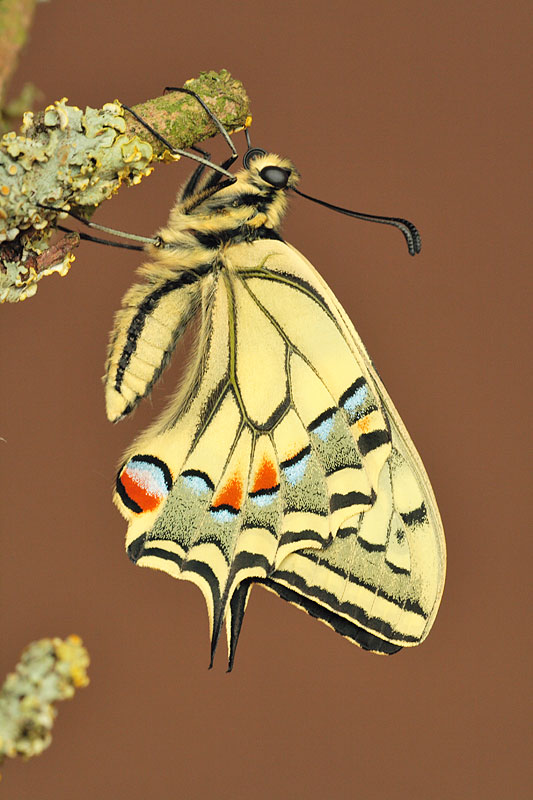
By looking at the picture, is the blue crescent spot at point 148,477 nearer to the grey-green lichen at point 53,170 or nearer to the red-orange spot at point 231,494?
the red-orange spot at point 231,494

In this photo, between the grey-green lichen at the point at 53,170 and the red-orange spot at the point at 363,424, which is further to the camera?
the red-orange spot at the point at 363,424

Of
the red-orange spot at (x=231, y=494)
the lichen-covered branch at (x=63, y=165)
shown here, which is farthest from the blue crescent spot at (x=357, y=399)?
the lichen-covered branch at (x=63, y=165)

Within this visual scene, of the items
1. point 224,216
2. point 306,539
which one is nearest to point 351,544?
point 306,539

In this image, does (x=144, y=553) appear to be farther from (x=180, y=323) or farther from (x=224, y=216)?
(x=224, y=216)

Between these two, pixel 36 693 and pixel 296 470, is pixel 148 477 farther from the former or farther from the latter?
pixel 36 693

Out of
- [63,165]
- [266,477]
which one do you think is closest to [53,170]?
[63,165]
